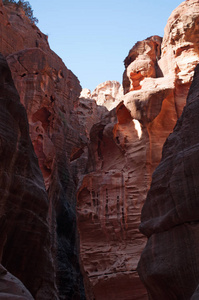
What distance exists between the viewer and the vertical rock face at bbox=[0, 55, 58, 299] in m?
12.3

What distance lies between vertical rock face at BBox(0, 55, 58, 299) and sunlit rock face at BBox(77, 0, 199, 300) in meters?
7.10

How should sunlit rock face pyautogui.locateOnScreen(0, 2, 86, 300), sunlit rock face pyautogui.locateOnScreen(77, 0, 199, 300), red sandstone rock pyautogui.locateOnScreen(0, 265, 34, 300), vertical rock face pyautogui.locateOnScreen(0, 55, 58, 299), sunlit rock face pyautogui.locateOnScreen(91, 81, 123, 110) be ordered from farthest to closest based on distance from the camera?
sunlit rock face pyautogui.locateOnScreen(91, 81, 123, 110) < sunlit rock face pyautogui.locateOnScreen(0, 2, 86, 300) < sunlit rock face pyautogui.locateOnScreen(77, 0, 199, 300) < vertical rock face pyautogui.locateOnScreen(0, 55, 58, 299) < red sandstone rock pyautogui.locateOnScreen(0, 265, 34, 300)

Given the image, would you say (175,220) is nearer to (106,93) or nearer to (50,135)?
(50,135)

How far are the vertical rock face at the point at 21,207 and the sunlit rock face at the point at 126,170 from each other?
710 cm

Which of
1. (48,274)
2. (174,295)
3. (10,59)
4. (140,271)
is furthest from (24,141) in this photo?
(10,59)

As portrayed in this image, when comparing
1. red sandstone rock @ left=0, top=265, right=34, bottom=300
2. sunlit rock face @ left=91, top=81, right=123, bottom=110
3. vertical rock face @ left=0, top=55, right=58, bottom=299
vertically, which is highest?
sunlit rock face @ left=91, top=81, right=123, bottom=110

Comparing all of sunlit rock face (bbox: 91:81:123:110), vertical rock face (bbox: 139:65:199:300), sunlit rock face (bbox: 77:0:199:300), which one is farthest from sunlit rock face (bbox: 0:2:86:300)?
sunlit rock face (bbox: 91:81:123:110)

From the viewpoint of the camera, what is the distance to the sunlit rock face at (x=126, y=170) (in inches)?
812

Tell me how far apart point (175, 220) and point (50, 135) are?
729 inches

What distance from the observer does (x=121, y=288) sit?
2014cm

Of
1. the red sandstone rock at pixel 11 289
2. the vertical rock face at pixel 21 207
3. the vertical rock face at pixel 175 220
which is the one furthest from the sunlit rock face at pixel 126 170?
the red sandstone rock at pixel 11 289

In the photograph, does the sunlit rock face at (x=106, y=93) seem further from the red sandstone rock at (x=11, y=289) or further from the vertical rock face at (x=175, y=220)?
the red sandstone rock at (x=11, y=289)

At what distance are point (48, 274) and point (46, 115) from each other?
15.8m

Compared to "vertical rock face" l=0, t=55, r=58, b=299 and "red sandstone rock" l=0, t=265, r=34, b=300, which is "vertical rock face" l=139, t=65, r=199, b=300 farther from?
"red sandstone rock" l=0, t=265, r=34, b=300
